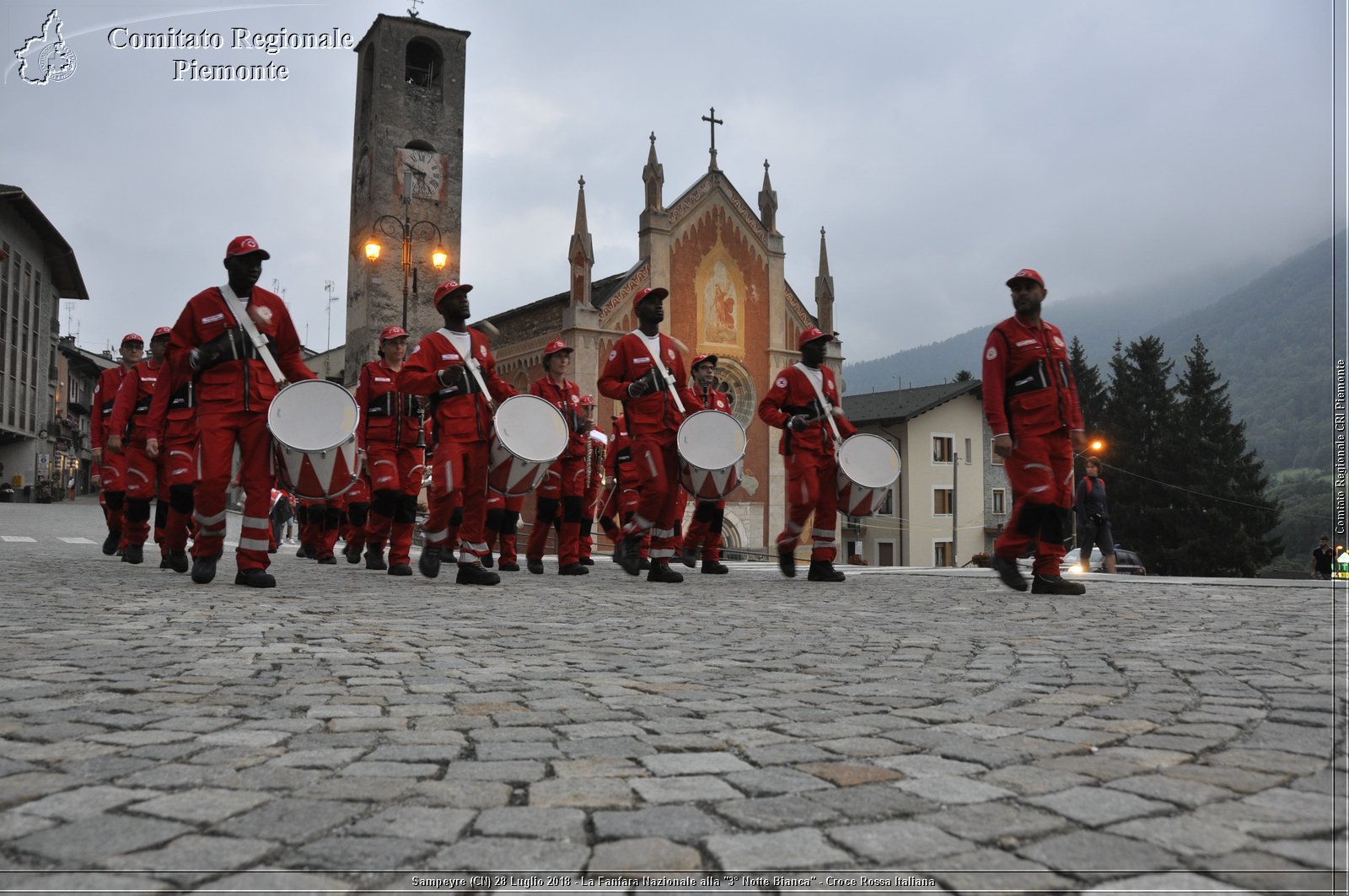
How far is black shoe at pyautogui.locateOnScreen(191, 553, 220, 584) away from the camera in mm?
7469

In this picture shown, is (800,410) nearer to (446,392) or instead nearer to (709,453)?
(709,453)

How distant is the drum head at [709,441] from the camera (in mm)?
8984

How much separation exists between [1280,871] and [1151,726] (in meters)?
1.17

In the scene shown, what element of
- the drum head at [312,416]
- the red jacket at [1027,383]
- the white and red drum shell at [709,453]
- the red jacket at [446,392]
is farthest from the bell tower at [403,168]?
the red jacket at [1027,383]

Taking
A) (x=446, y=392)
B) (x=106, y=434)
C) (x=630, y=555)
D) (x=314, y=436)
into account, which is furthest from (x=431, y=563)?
(x=106, y=434)

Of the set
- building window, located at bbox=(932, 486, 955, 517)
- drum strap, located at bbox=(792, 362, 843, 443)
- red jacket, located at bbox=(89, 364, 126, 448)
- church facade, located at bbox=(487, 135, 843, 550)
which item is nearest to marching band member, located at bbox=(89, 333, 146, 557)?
red jacket, located at bbox=(89, 364, 126, 448)

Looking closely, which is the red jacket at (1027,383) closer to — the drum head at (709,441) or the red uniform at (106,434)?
the drum head at (709,441)

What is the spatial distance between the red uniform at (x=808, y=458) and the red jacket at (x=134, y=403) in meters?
5.99

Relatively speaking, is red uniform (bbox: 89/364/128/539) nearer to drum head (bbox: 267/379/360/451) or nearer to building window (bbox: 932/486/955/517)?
drum head (bbox: 267/379/360/451)

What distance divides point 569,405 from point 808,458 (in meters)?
2.92

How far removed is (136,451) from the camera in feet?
33.1

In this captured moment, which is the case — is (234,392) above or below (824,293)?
below

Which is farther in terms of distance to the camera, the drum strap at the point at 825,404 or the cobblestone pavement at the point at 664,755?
the drum strap at the point at 825,404

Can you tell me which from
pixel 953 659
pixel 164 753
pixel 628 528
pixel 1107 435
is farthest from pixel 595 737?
pixel 1107 435
